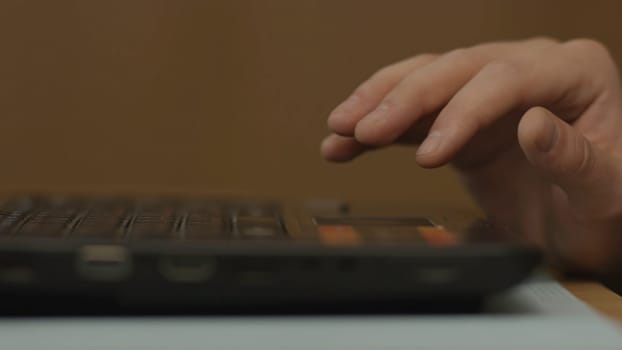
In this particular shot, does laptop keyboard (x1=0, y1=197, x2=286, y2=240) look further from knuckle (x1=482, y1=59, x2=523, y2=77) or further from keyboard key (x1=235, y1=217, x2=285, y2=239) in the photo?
knuckle (x1=482, y1=59, x2=523, y2=77)

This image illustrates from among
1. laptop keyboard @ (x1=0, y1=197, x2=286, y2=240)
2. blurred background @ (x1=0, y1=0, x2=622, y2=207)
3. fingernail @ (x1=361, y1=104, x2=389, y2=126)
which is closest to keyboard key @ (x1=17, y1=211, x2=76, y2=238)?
laptop keyboard @ (x1=0, y1=197, x2=286, y2=240)

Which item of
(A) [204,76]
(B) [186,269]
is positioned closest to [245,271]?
(B) [186,269]

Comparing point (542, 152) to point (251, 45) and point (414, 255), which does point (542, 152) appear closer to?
point (414, 255)

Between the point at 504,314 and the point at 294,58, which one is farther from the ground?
the point at 294,58

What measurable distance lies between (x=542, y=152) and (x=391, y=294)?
130 millimetres

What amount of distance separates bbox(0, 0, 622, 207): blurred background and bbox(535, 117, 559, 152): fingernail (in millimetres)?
607

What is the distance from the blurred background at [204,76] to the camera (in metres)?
0.93

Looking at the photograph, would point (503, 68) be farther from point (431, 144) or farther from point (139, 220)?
point (139, 220)

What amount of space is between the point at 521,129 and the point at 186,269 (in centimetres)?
17

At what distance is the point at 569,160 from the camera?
387mm

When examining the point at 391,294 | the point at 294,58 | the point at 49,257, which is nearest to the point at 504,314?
the point at 391,294

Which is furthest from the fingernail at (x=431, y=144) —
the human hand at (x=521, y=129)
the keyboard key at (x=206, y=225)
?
the keyboard key at (x=206, y=225)

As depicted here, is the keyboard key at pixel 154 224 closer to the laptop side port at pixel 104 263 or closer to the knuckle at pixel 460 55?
the laptop side port at pixel 104 263

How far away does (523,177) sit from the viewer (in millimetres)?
545
